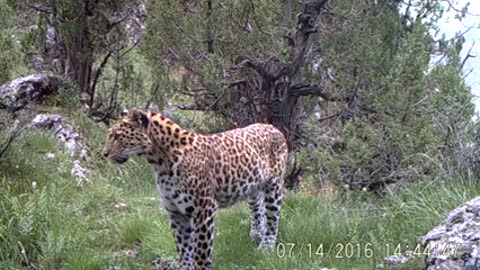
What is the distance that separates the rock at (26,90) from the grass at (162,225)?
78.5 inches

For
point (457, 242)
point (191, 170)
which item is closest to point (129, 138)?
point (191, 170)

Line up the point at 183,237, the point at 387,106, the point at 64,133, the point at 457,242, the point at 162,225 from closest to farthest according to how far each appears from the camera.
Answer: the point at 457,242
the point at 183,237
the point at 162,225
the point at 387,106
the point at 64,133

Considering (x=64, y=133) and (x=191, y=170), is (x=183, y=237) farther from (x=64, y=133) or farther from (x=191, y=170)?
(x=64, y=133)

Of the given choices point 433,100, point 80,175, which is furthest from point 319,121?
point 80,175

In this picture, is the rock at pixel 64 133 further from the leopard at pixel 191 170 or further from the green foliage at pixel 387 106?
the leopard at pixel 191 170

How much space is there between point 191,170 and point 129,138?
58 cm

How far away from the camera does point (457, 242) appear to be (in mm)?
5074

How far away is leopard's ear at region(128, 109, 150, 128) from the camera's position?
6.74 meters

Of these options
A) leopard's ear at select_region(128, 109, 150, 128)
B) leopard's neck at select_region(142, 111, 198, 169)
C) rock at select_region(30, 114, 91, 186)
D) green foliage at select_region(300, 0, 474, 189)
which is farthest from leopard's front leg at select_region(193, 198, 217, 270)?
rock at select_region(30, 114, 91, 186)

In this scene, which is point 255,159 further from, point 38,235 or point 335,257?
point 38,235

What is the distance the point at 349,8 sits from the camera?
10547 mm

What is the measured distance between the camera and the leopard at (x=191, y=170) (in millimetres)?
6759

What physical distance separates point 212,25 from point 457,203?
184 inches

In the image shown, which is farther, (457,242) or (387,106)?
(387,106)
